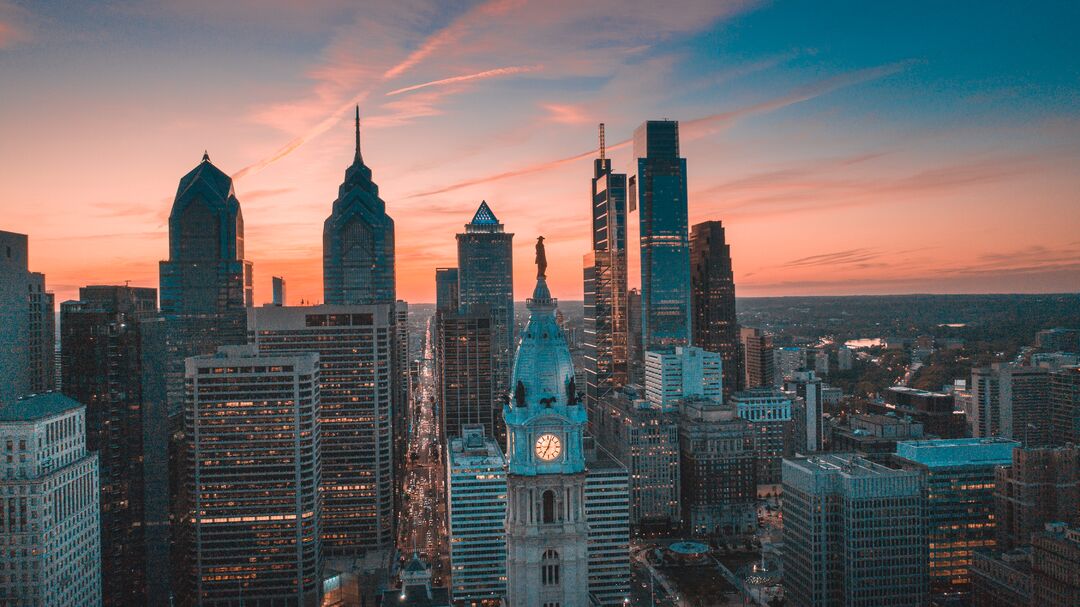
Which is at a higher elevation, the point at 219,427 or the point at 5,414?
the point at 5,414

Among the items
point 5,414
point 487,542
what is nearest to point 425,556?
point 487,542

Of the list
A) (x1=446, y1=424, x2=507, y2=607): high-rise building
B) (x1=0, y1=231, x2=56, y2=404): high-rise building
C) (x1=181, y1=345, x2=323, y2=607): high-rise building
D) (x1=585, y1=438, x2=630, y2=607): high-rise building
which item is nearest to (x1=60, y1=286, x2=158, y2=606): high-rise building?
(x1=0, y1=231, x2=56, y2=404): high-rise building

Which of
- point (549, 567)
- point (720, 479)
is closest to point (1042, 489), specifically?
point (720, 479)

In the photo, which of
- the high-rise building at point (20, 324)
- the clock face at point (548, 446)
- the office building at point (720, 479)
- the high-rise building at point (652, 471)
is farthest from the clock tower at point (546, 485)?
the office building at point (720, 479)

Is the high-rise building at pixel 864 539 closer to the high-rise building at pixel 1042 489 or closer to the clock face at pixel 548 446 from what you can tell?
the high-rise building at pixel 1042 489

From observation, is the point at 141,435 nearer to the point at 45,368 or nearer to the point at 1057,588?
the point at 45,368

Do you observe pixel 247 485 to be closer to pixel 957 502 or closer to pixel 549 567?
pixel 549 567

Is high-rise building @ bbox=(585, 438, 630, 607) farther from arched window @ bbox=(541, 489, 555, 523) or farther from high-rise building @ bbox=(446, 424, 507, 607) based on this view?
arched window @ bbox=(541, 489, 555, 523)
